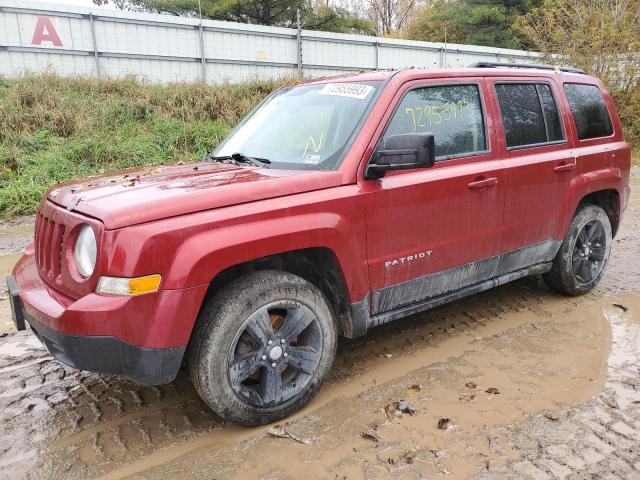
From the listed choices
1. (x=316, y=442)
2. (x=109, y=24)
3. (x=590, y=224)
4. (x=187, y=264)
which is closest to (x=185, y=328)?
(x=187, y=264)

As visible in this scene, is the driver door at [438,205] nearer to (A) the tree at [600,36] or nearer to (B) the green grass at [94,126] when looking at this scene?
(B) the green grass at [94,126]

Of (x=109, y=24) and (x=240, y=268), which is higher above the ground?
(x=109, y=24)

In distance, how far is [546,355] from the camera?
143 inches

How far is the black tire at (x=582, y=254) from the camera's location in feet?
14.7

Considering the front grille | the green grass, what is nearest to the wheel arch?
the front grille

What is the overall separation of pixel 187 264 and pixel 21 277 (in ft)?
4.13

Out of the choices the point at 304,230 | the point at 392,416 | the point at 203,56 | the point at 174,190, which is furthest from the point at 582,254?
the point at 203,56

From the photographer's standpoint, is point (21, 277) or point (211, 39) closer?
point (21, 277)

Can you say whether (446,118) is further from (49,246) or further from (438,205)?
(49,246)

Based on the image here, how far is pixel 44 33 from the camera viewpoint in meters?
12.2

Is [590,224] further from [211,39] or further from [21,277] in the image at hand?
[211,39]

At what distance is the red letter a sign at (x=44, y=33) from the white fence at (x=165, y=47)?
2 centimetres

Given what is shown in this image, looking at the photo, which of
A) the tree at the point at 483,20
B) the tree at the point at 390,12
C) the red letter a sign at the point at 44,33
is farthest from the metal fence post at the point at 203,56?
the tree at the point at 390,12

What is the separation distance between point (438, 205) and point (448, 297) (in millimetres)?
691
